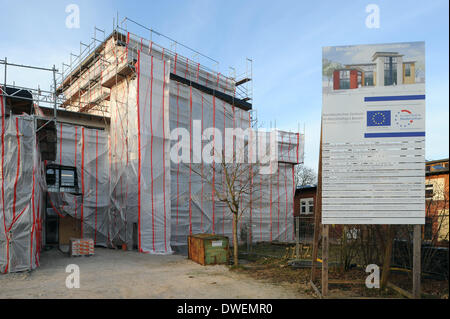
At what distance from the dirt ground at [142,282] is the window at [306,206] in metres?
16.3

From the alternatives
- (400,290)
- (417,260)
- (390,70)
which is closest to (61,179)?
(400,290)

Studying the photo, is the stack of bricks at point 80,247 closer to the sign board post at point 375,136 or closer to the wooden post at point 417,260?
the sign board post at point 375,136

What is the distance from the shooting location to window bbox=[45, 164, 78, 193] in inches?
717

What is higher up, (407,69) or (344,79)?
(407,69)

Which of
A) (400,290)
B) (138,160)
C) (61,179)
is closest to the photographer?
(400,290)

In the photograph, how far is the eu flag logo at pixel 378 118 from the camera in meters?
7.10

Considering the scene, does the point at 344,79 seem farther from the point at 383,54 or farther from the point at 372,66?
the point at 383,54

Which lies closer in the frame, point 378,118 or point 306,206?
point 378,118

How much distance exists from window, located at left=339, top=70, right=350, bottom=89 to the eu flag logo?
0.77m

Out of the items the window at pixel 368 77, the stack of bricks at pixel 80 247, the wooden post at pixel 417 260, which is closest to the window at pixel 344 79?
the window at pixel 368 77

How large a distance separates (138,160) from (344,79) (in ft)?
37.7

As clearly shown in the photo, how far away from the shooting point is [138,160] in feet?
53.4
